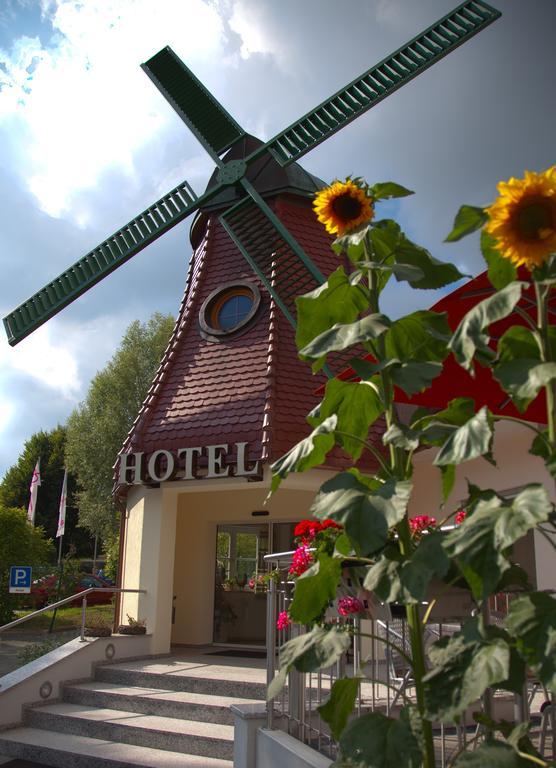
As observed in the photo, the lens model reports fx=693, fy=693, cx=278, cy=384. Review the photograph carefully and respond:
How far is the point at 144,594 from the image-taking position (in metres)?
9.42

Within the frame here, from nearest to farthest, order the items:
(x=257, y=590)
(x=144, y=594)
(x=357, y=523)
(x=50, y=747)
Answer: (x=357, y=523) < (x=50, y=747) < (x=144, y=594) < (x=257, y=590)

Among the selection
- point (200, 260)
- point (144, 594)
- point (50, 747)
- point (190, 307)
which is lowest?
point (50, 747)

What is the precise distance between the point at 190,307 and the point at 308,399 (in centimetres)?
276

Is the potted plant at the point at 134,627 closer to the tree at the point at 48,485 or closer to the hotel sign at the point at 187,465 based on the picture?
the hotel sign at the point at 187,465

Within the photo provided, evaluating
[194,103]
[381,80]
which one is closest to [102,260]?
[194,103]

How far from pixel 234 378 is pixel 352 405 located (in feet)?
25.0

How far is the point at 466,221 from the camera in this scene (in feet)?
6.12

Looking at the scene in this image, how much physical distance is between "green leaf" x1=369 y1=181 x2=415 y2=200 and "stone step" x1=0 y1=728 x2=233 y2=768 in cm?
495

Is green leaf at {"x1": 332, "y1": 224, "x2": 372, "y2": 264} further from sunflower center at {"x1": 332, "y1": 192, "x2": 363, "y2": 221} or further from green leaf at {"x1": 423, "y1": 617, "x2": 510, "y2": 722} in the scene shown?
green leaf at {"x1": 423, "y1": 617, "x2": 510, "y2": 722}

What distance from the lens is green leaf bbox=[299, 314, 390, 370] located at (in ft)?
6.25

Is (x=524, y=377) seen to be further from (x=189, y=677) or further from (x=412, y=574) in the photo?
(x=189, y=677)

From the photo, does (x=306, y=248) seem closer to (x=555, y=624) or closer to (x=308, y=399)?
(x=308, y=399)

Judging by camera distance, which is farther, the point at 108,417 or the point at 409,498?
the point at 108,417

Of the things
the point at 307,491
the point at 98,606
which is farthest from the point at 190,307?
the point at 98,606
